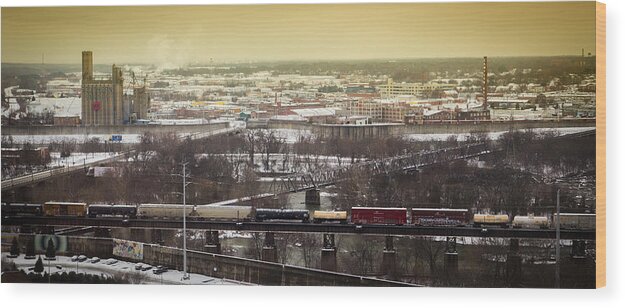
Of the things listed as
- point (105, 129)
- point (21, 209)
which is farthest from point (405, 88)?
point (21, 209)

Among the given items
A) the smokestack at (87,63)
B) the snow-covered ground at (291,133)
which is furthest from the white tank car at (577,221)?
the smokestack at (87,63)

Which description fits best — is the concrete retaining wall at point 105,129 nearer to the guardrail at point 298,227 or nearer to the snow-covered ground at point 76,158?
the snow-covered ground at point 76,158

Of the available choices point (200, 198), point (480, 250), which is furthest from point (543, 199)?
point (200, 198)

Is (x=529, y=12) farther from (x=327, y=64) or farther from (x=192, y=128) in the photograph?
(x=192, y=128)

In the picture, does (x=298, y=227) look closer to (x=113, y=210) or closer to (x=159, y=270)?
(x=159, y=270)

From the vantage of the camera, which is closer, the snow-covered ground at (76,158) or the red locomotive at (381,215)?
the red locomotive at (381,215)

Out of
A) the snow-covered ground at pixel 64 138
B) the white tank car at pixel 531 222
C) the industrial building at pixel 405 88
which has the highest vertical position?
the industrial building at pixel 405 88
